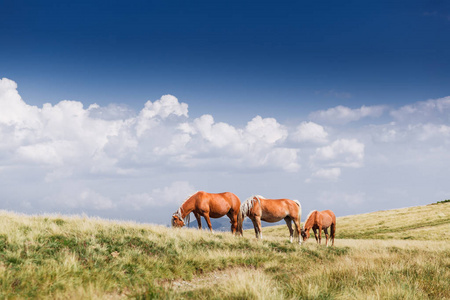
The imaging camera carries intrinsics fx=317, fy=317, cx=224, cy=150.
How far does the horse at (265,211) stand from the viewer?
18875 mm

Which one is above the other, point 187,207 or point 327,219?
point 187,207

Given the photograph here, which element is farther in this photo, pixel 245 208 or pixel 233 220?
pixel 233 220

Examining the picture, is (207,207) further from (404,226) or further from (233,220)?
(404,226)

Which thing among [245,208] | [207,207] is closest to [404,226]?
[245,208]

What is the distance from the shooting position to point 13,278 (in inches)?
269

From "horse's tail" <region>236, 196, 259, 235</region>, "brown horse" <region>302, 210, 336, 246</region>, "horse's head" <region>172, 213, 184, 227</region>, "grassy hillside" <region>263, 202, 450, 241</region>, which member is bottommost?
"grassy hillside" <region>263, 202, 450, 241</region>

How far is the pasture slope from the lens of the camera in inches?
255

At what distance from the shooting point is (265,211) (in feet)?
62.9

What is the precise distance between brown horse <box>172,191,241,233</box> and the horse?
1.24 m

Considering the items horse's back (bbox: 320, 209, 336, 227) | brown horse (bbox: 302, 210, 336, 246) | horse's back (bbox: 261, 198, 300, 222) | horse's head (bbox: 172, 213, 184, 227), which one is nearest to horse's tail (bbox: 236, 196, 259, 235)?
horse's back (bbox: 261, 198, 300, 222)

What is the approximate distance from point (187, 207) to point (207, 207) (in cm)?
119

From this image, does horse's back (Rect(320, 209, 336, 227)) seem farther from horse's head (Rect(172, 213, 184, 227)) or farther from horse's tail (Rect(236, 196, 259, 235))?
horse's head (Rect(172, 213, 184, 227))

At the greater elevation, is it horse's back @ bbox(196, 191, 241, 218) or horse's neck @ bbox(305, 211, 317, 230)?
horse's back @ bbox(196, 191, 241, 218)

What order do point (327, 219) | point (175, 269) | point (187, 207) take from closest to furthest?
point (175, 269), point (187, 207), point (327, 219)
